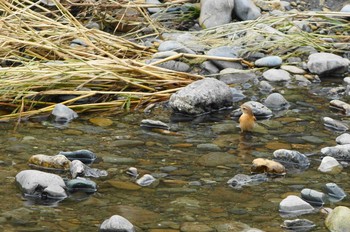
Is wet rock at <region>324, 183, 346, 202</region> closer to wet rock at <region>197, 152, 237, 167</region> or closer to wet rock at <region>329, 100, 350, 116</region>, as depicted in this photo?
wet rock at <region>197, 152, 237, 167</region>

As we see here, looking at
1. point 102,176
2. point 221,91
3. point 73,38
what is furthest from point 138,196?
point 73,38

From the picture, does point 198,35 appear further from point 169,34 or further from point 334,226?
point 334,226

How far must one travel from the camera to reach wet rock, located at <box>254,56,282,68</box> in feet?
22.6

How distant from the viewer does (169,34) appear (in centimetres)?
751

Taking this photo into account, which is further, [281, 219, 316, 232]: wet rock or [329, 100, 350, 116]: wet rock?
[329, 100, 350, 116]: wet rock

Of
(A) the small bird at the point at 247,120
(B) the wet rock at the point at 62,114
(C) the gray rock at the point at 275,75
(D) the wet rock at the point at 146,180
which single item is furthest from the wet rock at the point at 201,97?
(D) the wet rock at the point at 146,180

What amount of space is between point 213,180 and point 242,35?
3095 mm

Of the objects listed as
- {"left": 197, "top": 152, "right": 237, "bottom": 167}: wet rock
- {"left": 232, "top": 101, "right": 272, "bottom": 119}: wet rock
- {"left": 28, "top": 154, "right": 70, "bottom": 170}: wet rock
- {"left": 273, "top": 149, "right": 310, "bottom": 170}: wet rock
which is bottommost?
{"left": 232, "top": 101, "right": 272, "bottom": 119}: wet rock

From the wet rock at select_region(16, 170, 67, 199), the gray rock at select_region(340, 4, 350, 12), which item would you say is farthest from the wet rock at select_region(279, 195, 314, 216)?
the gray rock at select_region(340, 4, 350, 12)

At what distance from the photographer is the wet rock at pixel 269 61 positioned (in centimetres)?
689

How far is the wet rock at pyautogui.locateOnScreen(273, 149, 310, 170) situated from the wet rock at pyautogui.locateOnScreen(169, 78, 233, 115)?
1137mm

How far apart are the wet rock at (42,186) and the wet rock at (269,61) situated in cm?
305

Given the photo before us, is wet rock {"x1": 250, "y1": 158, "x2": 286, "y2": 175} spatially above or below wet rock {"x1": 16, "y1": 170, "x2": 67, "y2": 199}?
below

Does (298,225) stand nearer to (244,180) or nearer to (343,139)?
(244,180)
